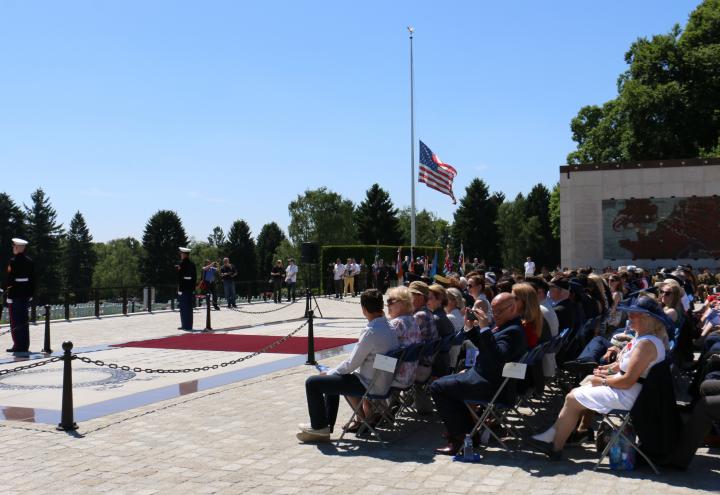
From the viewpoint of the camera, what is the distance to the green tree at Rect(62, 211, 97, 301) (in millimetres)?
123312

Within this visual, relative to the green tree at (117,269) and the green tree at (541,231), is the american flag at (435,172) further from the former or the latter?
the green tree at (117,269)

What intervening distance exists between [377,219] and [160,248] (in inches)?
1297

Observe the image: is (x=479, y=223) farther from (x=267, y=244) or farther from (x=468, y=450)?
(x=468, y=450)

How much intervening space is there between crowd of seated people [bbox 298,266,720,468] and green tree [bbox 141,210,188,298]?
98.5m

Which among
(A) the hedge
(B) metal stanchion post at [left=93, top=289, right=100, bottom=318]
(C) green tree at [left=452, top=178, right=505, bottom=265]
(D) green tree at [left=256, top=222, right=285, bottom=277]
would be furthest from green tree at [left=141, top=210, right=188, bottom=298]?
(B) metal stanchion post at [left=93, top=289, right=100, bottom=318]

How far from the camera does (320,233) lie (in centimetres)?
9775

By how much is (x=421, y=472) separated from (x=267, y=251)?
405 ft

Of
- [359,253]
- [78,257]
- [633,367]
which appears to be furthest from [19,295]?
[78,257]

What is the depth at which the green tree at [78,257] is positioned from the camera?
405 ft

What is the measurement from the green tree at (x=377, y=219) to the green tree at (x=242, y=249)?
25742mm

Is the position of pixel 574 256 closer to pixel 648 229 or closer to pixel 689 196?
pixel 648 229

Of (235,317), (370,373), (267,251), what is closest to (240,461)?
(370,373)

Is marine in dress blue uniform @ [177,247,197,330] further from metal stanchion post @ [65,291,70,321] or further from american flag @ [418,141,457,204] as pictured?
american flag @ [418,141,457,204]

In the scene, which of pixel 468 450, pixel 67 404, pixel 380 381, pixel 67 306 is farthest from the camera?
pixel 67 306
